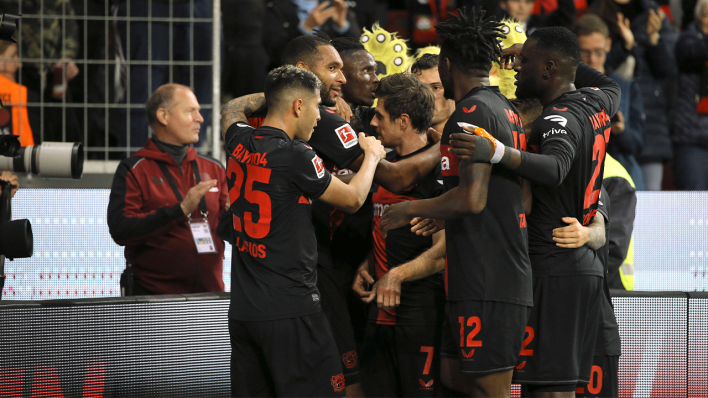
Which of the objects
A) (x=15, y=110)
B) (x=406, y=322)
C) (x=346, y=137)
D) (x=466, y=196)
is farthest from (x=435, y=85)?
(x=15, y=110)

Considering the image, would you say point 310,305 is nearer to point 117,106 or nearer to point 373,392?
point 373,392

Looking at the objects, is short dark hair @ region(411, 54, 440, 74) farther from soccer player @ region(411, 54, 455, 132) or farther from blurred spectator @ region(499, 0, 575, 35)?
blurred spectator @ region(499, 0, 575, 35)

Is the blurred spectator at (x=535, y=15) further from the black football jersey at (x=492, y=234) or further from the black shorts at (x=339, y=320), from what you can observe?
the black football jersey at (x=492, y=234)

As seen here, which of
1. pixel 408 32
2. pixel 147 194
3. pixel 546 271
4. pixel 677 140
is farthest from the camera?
pixel 408 32

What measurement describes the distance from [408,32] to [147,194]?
175 inches

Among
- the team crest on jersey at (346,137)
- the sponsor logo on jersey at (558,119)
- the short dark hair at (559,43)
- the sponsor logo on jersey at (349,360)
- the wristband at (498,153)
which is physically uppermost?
the short dark hair at (559,43)

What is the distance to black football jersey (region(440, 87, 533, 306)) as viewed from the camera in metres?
3.24

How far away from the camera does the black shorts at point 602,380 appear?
3.96 meters

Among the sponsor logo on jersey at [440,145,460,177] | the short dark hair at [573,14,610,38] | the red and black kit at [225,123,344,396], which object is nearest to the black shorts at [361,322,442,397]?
the red and black kit at [225,123,344,396]

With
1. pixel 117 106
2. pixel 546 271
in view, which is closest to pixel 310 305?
pixel 546 271

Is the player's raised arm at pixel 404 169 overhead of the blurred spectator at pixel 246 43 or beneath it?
beneath

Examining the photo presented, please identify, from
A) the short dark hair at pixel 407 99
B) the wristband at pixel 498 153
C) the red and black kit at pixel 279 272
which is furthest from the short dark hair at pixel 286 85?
the wristband at pixel 498 153

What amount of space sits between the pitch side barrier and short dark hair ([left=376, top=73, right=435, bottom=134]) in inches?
59.5

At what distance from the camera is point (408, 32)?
8688mm
